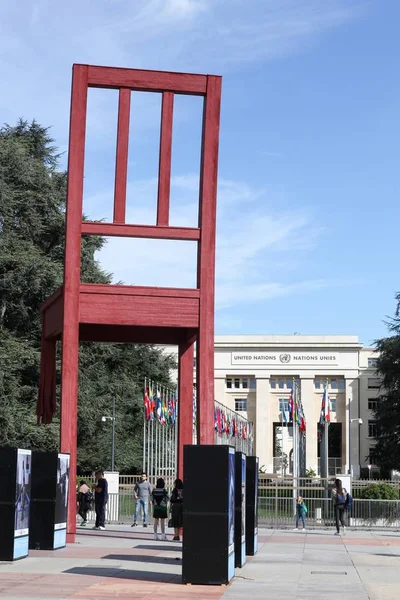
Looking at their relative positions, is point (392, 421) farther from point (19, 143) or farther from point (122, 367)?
point (19, 143)

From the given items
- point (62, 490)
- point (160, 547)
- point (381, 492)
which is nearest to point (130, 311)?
point (62, 490)

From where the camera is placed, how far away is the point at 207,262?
2316 cm

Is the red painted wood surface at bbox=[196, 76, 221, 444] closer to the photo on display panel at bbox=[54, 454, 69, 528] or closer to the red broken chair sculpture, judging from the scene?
the red broken chair sculpture

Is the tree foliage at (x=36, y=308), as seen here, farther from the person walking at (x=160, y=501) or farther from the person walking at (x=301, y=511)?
the person walking at (x=160, y=501)

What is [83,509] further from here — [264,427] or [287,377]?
[287,377]

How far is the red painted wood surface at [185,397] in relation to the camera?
25703 mm

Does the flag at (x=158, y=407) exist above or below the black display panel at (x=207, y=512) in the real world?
above

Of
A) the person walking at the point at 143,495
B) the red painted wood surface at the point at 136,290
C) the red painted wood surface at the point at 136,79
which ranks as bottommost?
the person walking at the point at 143,495

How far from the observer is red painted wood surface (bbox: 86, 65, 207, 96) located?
76.3 feet

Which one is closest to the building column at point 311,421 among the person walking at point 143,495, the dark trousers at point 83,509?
the person walking at point 143,495

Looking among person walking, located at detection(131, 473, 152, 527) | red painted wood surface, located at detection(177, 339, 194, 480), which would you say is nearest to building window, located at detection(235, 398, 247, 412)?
person walking, located at detection(131, 473, 152, 527)

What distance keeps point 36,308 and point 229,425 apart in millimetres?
13710

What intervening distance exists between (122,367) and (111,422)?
9.33ft

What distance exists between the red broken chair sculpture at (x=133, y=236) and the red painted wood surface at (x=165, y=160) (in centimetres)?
2
